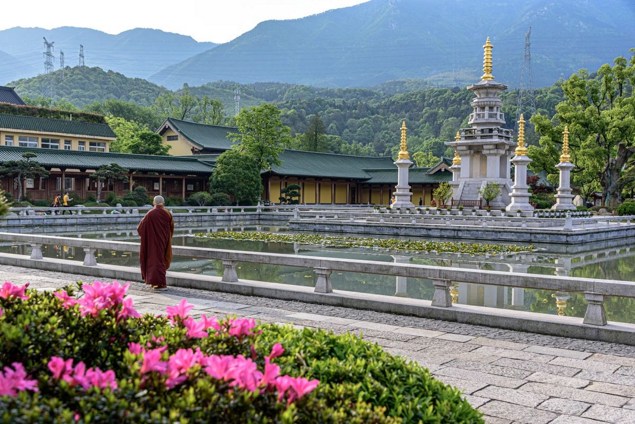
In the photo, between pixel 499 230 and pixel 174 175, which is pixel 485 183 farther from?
pixel 174 175

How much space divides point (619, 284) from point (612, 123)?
42.2 meters

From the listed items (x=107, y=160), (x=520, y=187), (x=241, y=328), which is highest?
(x=107, y=160)

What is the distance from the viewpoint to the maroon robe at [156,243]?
37.9 feet

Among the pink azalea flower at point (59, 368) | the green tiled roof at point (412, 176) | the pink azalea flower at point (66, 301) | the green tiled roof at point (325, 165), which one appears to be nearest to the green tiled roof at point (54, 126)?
the green tiled roof at point (325, 165)

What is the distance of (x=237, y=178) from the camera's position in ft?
166

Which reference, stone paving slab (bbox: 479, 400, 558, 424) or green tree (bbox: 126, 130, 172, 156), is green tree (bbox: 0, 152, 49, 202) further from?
stone paving slab (bbox: 479, 400, 558, 424)

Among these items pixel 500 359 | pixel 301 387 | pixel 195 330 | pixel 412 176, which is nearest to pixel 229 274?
pixel 500 359

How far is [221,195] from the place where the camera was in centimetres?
5003

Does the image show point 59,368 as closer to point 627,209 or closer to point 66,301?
point 66,301

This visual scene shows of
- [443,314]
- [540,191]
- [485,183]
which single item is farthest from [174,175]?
[443,314]

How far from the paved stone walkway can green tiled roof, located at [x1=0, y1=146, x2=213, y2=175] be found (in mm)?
37033

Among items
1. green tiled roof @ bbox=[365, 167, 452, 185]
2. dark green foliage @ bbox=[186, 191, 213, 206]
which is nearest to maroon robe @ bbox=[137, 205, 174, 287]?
dark green foliage @ bbox=[186, 191, 213, 206]

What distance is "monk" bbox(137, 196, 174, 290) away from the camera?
1154cm

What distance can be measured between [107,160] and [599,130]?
123 feet
